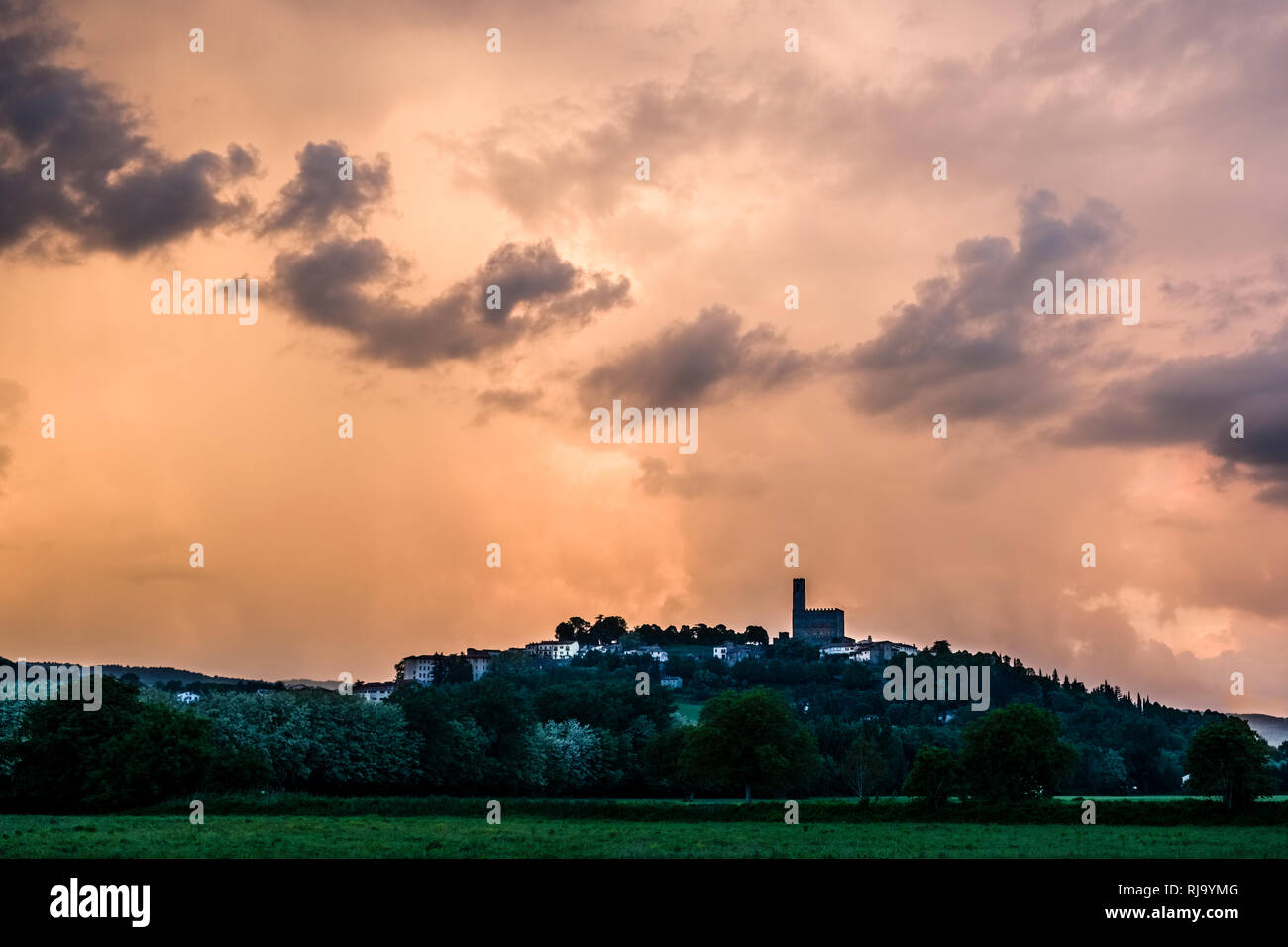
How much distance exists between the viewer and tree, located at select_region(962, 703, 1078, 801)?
82.4 meters

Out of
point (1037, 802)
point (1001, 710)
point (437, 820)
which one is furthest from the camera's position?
point (1001, 710)

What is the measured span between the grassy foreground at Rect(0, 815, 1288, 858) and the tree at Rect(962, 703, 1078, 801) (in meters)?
13.6

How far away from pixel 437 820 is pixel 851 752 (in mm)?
94658

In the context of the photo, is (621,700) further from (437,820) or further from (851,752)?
(437,820)

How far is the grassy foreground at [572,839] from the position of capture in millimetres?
46656

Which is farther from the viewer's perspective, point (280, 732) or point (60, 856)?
point (280, 732)

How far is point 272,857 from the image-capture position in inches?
1713

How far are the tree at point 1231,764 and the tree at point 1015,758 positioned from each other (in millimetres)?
11050

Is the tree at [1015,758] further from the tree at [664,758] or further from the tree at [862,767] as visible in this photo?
the tree at [862,767]

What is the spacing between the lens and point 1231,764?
7231 cm

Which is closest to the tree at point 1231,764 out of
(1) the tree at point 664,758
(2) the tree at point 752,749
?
(2) the tree at point 752,749
